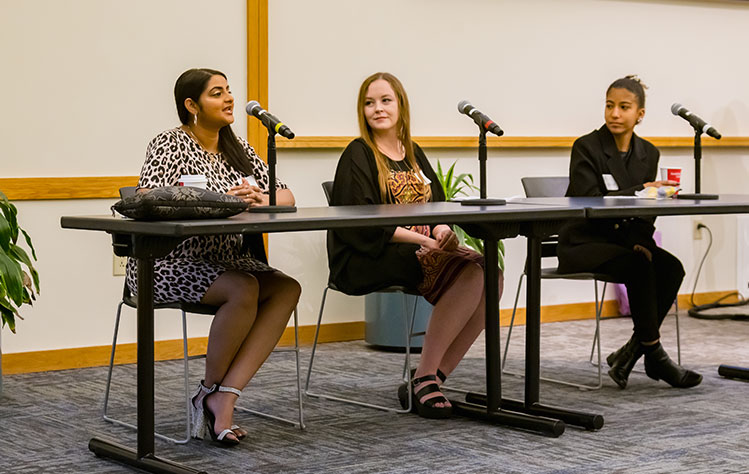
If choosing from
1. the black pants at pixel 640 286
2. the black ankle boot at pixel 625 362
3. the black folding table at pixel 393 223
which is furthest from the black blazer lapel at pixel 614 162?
the black folding table at pixel 393 223

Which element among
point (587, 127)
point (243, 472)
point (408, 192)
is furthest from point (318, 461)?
point (587, 127)

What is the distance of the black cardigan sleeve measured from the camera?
3.44m

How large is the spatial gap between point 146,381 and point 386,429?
0.85 m

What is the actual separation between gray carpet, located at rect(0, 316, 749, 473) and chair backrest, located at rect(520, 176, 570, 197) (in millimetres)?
697

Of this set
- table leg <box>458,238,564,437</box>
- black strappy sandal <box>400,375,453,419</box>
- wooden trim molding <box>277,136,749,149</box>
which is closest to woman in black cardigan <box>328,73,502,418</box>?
black strappy sandal <box>400,375,453,419</box>

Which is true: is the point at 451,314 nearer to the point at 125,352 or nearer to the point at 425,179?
the point at 425,179

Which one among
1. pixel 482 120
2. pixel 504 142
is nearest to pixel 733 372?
pixel 482 120

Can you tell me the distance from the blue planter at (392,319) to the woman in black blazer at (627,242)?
0.96 meters

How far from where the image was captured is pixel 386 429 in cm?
321

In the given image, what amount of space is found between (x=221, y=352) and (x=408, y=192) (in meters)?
0.91

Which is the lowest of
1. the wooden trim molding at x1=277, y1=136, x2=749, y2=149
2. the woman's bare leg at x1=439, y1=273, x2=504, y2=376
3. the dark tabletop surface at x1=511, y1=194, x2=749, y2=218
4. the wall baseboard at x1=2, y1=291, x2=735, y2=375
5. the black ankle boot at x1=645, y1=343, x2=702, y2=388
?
the wall baseboard at x1=2, y1=291, x2=735, y2=375

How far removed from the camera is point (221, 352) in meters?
3.04

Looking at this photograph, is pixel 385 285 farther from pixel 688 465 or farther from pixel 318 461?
pixel 688 465

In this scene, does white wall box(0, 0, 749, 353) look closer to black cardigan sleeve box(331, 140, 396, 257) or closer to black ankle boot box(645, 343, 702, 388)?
black cardigan sleeve box(331, 140, 396, 257)
